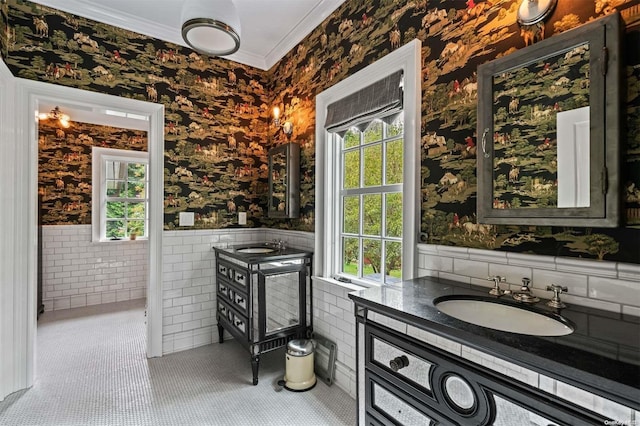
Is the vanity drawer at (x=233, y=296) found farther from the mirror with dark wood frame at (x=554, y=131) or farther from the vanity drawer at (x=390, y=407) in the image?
the mirror with dark wood frame at (x=554, y=131)

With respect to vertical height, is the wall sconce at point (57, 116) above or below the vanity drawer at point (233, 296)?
above

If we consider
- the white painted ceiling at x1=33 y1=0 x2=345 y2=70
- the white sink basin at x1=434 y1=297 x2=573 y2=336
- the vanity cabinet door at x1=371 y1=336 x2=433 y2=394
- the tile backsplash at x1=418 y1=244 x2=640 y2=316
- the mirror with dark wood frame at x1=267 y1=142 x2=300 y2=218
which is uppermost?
the white painted ceiling at x1=33 y1=0 x2=345 y2=70

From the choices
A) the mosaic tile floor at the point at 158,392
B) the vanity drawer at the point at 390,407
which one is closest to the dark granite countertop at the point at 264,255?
the mosaic tile floor at the point at 158,392

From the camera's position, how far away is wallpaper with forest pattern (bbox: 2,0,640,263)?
1.24m

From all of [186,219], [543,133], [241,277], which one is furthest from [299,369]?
→ [543,133]

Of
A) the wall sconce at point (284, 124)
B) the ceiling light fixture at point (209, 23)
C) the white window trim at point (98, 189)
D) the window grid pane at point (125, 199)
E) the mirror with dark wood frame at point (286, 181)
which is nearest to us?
the ceiling light fixture at point (209, 23)

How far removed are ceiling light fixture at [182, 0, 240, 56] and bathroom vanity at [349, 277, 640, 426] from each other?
5.03 ft

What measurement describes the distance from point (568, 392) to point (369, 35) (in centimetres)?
224

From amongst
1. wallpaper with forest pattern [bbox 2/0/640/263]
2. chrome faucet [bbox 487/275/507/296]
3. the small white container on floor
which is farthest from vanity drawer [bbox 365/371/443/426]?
the small white container on floor

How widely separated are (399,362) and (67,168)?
5083 millimetres

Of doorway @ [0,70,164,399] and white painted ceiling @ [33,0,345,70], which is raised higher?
white painted ceiling @ [33,0,345,70]

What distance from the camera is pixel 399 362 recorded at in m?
1.14

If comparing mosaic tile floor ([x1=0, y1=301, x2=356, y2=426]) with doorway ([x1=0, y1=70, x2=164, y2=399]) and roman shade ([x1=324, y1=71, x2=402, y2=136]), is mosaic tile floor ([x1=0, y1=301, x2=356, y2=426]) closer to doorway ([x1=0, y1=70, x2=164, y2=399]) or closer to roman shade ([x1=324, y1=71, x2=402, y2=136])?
doorway ([x1=0, y1=70, x2=164, y2=399])

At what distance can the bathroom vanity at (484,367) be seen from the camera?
0.71m
